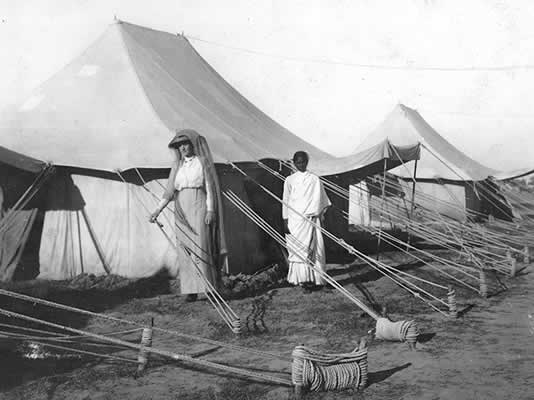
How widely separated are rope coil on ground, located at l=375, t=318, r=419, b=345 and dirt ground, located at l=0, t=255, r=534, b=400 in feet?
0.25

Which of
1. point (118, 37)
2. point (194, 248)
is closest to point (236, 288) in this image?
point (194, 248)

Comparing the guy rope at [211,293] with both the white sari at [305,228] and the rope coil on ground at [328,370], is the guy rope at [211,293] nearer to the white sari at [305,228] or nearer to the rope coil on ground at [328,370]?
the white sari at [305,228]

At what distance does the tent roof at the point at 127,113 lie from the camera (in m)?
7.45

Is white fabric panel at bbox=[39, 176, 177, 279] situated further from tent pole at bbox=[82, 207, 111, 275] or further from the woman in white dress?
the woman in white dress

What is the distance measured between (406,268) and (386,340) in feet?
13.5

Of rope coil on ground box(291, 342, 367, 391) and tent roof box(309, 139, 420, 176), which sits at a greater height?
tent roof box(309, 139, 420, 176)

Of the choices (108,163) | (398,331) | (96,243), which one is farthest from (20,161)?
(398,331)

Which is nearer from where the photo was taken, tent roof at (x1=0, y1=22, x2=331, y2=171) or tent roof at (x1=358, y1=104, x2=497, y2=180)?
tent roof at (x1=0, y1=22, x2=331, y2=171)

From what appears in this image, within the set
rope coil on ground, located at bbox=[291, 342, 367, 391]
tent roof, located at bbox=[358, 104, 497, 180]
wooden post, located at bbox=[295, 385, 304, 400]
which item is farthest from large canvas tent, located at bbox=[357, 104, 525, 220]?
wooden post, located at bbox=[295, 385, 304, 400]

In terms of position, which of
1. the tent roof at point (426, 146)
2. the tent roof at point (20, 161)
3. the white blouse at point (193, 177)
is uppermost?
the tent roof at point (426, 146)

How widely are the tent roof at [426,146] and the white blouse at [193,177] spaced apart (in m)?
8.95

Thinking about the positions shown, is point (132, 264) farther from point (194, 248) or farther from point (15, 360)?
point (15, 360)

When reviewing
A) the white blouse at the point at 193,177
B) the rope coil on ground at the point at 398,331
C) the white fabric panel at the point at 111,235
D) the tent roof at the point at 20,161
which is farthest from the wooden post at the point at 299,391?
the tent roof at the point at 20,161

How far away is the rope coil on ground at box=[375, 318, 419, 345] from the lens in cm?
474
